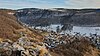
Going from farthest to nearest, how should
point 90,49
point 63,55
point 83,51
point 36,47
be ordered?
1. point 90,49
2. point 83,51
3. point 63,55
4. point 36,47

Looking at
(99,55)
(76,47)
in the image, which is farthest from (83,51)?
(99,55)

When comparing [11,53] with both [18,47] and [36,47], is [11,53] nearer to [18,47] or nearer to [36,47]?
[18,47]

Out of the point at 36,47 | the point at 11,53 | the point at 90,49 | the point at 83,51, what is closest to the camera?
the point at 11,53

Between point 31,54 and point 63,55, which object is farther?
point 63,55

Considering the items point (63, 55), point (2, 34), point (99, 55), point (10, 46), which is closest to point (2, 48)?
point (10, 46)

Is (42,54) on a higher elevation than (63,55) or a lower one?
higher

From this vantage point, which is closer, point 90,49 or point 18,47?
point 18,47

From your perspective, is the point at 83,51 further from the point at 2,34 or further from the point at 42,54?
the point at 42,54

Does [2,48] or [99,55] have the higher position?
[2,48]

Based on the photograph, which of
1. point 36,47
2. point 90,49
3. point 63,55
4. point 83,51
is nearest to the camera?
point 36,47

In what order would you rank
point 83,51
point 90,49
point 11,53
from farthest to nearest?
1. point 90,49
2. point 83,51
3. point 11,53
